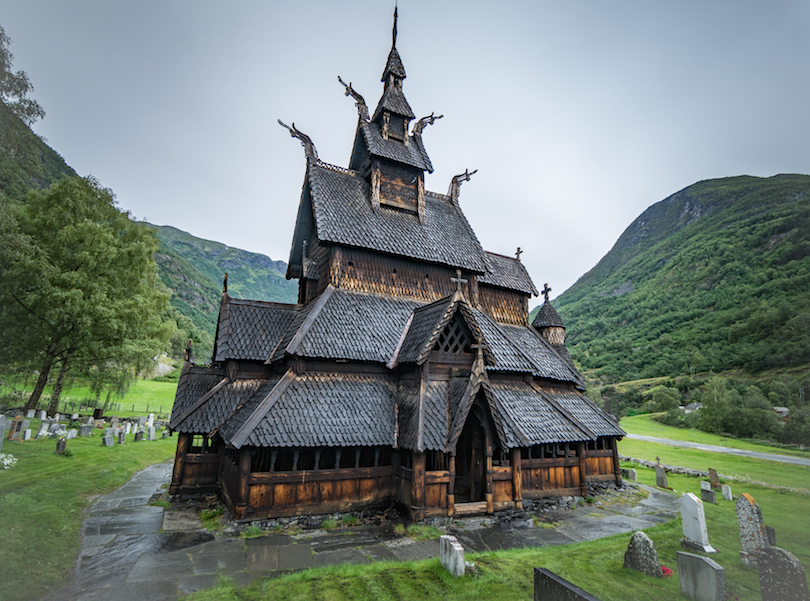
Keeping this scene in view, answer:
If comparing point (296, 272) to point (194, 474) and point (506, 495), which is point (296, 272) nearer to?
point (194, 474)

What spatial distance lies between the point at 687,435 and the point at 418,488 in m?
46.3

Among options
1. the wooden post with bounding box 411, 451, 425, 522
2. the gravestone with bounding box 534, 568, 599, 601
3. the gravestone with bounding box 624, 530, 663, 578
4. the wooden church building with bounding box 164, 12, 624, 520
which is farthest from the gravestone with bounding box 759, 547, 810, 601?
the wooden post with bounding box 411, 451, 425, 522

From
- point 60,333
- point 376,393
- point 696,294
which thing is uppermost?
point 696,294

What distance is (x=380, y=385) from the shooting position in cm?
1274

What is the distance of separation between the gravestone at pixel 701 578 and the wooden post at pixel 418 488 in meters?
6.08

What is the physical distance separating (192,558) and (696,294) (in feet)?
288

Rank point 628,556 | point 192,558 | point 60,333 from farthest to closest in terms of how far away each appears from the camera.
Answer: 1. point 60,333
2. point 192,558
3. point 628,556

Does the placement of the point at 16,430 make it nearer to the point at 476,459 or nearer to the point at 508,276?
the point at 476,459

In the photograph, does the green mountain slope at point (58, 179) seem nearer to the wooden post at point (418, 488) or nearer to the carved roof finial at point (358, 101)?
the carved roof finial at point (358, 101)

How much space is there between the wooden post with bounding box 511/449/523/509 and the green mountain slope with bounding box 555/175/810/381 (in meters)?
10.3

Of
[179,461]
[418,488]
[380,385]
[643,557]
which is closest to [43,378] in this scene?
[179,461]

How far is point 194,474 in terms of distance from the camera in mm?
13016

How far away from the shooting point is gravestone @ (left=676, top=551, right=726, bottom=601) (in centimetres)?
586

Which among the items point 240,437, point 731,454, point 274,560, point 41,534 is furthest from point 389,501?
point 731,454
